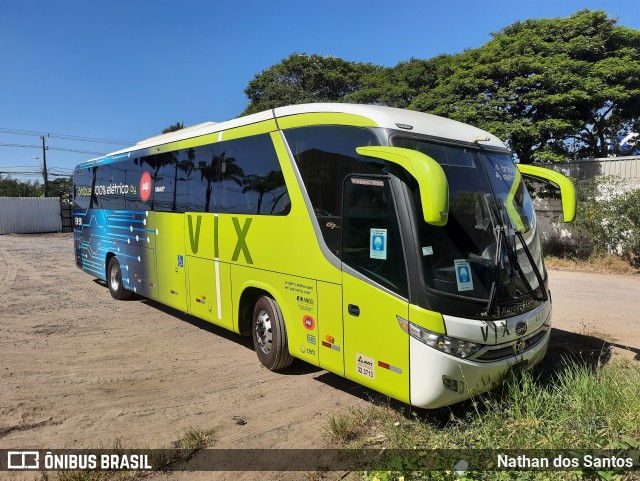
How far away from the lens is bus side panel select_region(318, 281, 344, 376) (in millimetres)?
4520

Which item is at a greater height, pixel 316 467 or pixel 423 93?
pixel 423 93

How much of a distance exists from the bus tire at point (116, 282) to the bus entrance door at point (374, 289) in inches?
275

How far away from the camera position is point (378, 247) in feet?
13.5

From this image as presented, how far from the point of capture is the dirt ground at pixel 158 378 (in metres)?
4.26

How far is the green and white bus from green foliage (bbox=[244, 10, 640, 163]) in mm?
11119

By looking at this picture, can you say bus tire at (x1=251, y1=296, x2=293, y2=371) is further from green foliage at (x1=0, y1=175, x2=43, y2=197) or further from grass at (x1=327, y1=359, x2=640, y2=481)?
green foliage at (x1=0, y1=175, x2=43, y2=197)

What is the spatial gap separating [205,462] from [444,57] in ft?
65.3

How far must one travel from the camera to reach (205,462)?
12.3 ft

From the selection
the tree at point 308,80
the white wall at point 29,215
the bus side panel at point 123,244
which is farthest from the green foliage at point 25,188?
the bus side panel at point 123,244

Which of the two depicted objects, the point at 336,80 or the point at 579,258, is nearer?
the point at 579,258

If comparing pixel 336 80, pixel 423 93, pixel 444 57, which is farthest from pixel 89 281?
pixel 336 80

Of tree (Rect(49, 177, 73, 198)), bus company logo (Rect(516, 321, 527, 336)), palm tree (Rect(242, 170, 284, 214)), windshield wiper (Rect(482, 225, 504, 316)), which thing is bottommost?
bus company logo (Rect(516, 321, 527, 336))

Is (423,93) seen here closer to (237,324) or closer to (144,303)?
(144,303)

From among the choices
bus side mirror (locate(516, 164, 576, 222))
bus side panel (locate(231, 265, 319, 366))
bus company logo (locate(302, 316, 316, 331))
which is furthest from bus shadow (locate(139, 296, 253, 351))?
bus side mirror (locate(516, 164, 576, 222))
